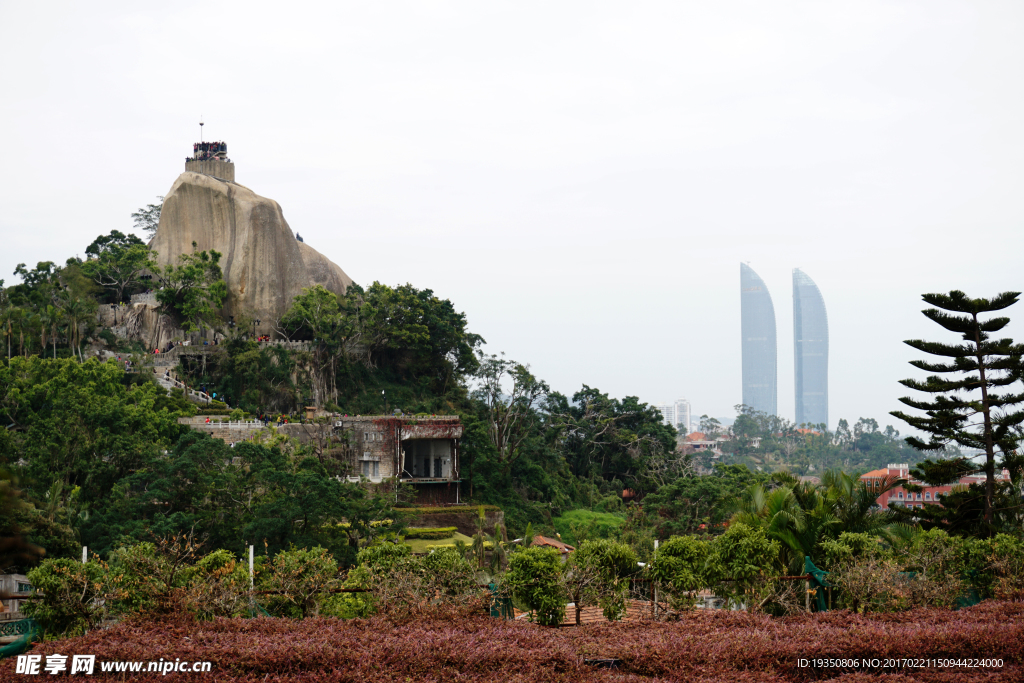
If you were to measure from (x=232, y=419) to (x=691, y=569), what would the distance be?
16611mm

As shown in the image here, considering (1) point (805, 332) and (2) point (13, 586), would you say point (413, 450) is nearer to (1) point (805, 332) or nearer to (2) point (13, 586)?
(2) point (13, 586)

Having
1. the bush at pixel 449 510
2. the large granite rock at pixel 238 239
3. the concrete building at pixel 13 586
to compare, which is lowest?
the concrete building at pixel 13 586

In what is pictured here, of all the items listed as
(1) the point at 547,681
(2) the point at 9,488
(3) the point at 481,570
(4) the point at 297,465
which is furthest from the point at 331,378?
(2) the point at 9,488

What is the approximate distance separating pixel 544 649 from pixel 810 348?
631 feet

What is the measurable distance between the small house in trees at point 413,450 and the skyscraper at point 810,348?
16524 centimetres

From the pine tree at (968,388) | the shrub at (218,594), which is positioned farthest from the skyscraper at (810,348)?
the shrub at (218,594)

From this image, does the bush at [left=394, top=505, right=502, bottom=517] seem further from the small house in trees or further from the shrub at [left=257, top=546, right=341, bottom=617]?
the shrub at [left=257, top=546, right=341, bottom=617]

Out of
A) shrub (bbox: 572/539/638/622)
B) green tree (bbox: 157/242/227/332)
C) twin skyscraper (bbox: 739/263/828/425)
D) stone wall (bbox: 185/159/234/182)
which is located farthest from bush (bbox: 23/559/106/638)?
twin skyscraper (bbox: 739/263/828/425)

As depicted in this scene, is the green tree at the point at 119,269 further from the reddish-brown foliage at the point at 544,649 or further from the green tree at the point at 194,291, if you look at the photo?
the reddish-brown foliage at the point at 544,649

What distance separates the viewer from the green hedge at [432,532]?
A: 77.8ft

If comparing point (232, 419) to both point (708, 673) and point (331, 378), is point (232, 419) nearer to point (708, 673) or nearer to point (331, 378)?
point (331, 378)

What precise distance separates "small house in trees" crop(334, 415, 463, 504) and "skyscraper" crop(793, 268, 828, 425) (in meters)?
165

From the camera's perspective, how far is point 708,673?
7543 millimetres

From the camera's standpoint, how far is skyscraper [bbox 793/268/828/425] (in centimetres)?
18412
